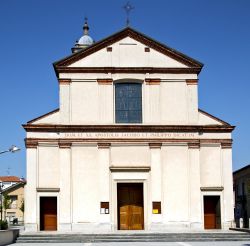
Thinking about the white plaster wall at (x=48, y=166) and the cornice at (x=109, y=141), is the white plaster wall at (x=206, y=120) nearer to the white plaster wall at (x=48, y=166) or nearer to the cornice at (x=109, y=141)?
the cornice at (x=109, y=141)

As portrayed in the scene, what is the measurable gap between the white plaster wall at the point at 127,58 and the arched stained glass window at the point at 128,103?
1497 millimetres

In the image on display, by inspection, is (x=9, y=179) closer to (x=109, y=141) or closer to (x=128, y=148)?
(x=109, y=141)

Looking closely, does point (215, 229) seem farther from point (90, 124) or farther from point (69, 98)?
point (69, 98)

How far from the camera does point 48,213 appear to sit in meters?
35.5

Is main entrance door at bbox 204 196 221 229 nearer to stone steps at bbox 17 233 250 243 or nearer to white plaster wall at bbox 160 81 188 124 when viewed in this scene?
stone steps at bbox 17 233 250 243

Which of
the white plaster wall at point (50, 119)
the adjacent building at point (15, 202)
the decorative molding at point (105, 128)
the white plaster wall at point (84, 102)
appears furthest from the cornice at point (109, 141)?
the adjacent building at point (15, 202)

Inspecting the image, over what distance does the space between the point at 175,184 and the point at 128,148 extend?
389cm

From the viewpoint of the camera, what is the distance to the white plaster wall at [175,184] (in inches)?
1395

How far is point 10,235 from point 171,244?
911cm

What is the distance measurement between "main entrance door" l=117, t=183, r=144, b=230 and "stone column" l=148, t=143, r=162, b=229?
0.96m

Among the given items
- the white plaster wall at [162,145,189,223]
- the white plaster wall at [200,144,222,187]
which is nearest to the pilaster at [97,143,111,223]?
the white plaster wall at [162,145,189,223]

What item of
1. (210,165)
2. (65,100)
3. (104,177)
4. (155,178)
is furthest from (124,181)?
(65,100)

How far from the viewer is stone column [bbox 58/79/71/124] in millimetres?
36062

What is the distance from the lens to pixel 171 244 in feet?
96.0
